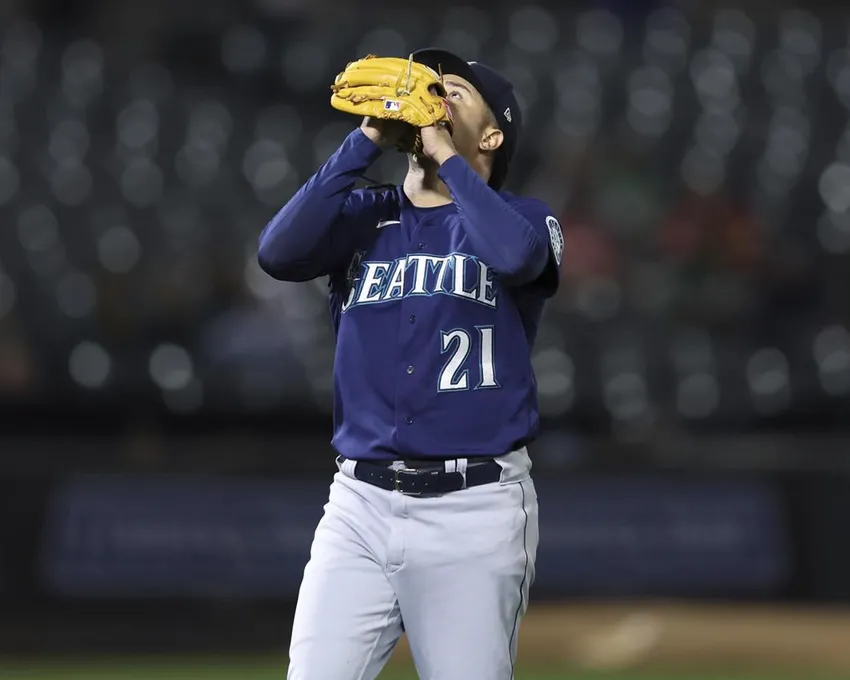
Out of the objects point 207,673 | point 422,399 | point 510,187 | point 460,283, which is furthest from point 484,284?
point 510,187

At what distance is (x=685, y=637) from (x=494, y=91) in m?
3.46

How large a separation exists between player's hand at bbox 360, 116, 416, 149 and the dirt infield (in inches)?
138

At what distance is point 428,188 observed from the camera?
3035 millimetres

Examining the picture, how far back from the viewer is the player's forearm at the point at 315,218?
9.30ft

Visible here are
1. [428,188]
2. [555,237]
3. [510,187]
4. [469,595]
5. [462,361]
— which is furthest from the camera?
[510,187]

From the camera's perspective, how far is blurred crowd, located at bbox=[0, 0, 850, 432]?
6.87m

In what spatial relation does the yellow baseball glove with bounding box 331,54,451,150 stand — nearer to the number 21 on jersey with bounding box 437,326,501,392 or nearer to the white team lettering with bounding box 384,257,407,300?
the white team lettering with bounding box 384,257,407,300

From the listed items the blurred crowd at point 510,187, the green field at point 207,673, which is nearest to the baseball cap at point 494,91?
the green field at point 207,673

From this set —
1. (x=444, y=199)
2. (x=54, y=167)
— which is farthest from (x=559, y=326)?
(x=444, y=199)

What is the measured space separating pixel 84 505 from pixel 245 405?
0.90 m

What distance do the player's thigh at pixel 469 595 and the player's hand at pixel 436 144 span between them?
0.67 metres

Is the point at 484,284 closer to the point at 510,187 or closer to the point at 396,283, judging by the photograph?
the point at 396,283

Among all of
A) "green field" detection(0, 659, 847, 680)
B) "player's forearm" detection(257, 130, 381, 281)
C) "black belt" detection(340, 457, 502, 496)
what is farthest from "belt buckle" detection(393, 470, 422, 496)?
"green field" detection(0, 659, 847, 680)

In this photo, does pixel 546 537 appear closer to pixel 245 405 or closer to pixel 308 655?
pixel 245 405
